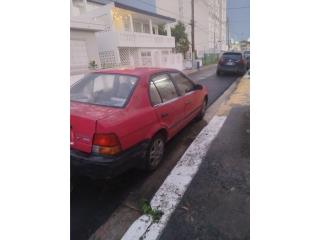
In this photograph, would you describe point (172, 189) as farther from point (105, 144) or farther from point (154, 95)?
point (154, 95)

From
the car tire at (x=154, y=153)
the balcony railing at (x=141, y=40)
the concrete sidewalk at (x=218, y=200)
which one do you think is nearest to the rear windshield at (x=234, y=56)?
the balcony railing at (x=141, y=40)

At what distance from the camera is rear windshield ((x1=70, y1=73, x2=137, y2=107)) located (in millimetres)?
3046

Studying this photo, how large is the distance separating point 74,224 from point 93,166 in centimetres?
61

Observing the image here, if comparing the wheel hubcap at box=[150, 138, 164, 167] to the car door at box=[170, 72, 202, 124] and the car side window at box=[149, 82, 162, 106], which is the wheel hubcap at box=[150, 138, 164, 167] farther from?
the car door at box=[170, 72, 202, 124]

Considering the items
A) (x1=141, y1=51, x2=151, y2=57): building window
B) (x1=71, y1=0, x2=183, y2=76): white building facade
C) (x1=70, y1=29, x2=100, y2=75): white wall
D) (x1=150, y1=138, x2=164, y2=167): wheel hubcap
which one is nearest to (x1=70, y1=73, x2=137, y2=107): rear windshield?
(x1=150, y1=138, x2=164, y2=167): wheel hubcap

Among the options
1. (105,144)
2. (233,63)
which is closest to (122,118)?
(105,144)

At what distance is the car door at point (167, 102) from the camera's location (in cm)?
338

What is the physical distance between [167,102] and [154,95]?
13.3 inches

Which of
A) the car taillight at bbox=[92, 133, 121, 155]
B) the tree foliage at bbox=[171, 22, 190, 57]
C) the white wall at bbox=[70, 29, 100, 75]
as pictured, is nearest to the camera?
the car taillight at bbox=[92, 133, 121, 155]

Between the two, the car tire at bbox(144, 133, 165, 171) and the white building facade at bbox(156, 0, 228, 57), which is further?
the white building facade at bbox(156, 0, 228, 57)
